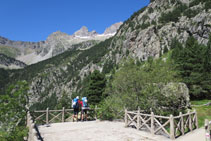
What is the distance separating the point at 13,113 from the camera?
42.6 ft

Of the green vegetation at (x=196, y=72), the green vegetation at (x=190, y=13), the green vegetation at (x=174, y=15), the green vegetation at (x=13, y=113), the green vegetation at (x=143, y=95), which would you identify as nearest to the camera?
the green vegetation at (x=13, y=113)

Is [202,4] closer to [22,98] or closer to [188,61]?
[188,61]

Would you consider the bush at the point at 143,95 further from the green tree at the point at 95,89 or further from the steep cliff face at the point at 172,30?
the steep cliff face at the point at 172,30

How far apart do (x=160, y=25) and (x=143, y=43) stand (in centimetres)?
1865

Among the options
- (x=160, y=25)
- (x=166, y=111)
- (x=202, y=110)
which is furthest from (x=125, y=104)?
(x=160, y=25)

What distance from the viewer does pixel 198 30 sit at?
76500mm

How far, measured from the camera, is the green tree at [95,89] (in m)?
42.8

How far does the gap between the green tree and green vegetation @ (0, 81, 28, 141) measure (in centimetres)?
2799

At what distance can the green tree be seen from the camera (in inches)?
1684

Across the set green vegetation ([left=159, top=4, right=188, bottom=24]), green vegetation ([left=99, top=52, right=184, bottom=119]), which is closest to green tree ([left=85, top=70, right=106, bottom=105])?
green vegetation ([left=99, top=52, right=184, bottom=119])

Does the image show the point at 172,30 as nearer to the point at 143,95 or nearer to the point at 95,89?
the point at 95,89

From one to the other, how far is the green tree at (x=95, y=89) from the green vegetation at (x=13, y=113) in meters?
28.0

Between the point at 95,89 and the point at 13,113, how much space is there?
3069 cm

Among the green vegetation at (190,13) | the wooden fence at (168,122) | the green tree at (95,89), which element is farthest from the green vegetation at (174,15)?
A: the wooden fence at (168,122)
